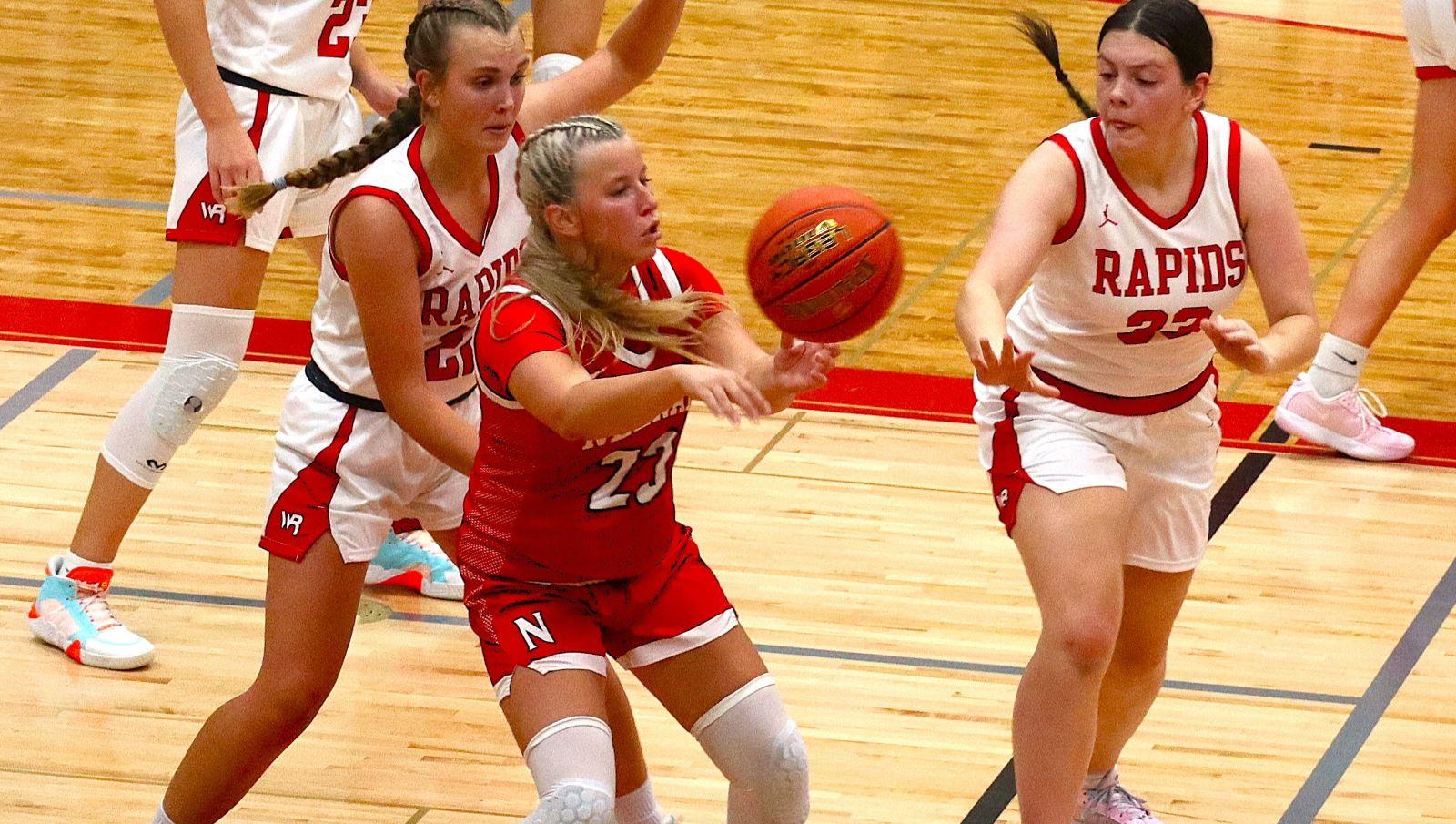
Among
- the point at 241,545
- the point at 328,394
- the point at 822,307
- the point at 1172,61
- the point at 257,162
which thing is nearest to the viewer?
the point at 822,307

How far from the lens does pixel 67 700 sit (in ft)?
14.9

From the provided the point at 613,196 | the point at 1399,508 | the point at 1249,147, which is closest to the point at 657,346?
the point at 613,196

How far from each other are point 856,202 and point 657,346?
0.39 meters

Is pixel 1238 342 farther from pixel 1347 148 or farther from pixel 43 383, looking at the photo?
pixel 1347 148

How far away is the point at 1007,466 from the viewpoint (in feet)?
12.2

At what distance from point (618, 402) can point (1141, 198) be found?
121cm

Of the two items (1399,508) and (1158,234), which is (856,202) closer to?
(1158,234)

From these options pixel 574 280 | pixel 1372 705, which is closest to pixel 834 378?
pixel 1372 705

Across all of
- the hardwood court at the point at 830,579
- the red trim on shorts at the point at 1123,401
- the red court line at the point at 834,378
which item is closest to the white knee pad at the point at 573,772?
the hardwood court at the point at 830,579

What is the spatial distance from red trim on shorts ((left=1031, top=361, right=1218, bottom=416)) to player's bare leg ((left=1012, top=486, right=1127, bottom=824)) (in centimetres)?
18

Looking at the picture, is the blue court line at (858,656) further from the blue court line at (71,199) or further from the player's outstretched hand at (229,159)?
the blue court line at (71,199)

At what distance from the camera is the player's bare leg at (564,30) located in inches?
182

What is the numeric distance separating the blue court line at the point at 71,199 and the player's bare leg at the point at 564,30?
3.71m

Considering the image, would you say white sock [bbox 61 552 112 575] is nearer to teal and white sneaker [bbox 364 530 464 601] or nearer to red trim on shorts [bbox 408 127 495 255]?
teal and white sneaker [bbox 364 530 464 601]
